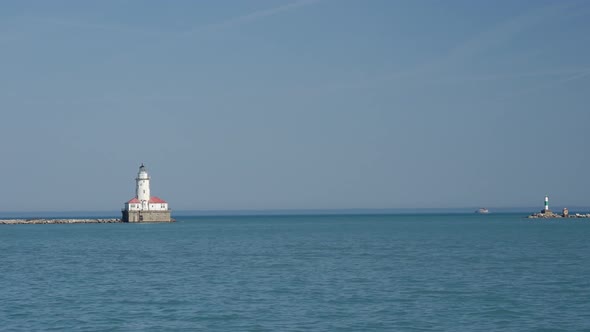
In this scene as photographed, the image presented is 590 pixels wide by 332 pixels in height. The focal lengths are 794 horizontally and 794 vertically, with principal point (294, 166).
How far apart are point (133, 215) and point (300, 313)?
138634 millimetres

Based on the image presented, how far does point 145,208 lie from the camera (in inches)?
6481

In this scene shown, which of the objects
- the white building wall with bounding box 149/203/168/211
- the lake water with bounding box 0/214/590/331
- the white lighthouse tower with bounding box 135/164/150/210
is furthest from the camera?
the white building wall with bounding box 149/203/168/211

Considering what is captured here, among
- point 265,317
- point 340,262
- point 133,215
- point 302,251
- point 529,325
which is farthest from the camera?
point 133,215

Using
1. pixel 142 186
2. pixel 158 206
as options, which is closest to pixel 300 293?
pixel 142 186

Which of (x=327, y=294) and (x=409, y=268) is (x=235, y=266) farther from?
(x=327, y=294)

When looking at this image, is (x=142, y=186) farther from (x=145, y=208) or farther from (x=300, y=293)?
(x=300, y=293)

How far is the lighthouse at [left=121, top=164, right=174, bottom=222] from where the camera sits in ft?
524

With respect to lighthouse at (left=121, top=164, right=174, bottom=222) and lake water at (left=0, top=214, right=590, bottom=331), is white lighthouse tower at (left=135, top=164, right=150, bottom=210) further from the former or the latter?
lake water at (left=0, top=214, right=590, bottom=331)

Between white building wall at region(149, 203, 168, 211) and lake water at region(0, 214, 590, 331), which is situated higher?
white building wall at region(149, 203, 168, 211)

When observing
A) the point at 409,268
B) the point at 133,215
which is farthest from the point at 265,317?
the point at 133,215

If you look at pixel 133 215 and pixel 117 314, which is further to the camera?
pixel 133 215

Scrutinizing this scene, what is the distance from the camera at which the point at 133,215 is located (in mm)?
166375

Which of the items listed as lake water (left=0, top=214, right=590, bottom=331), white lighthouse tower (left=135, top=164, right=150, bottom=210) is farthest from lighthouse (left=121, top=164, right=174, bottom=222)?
lake water (left=0, top=214, right=590, bottom=331)

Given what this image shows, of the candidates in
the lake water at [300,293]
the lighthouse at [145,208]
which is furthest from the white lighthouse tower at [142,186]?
the lake water at [300,293]
